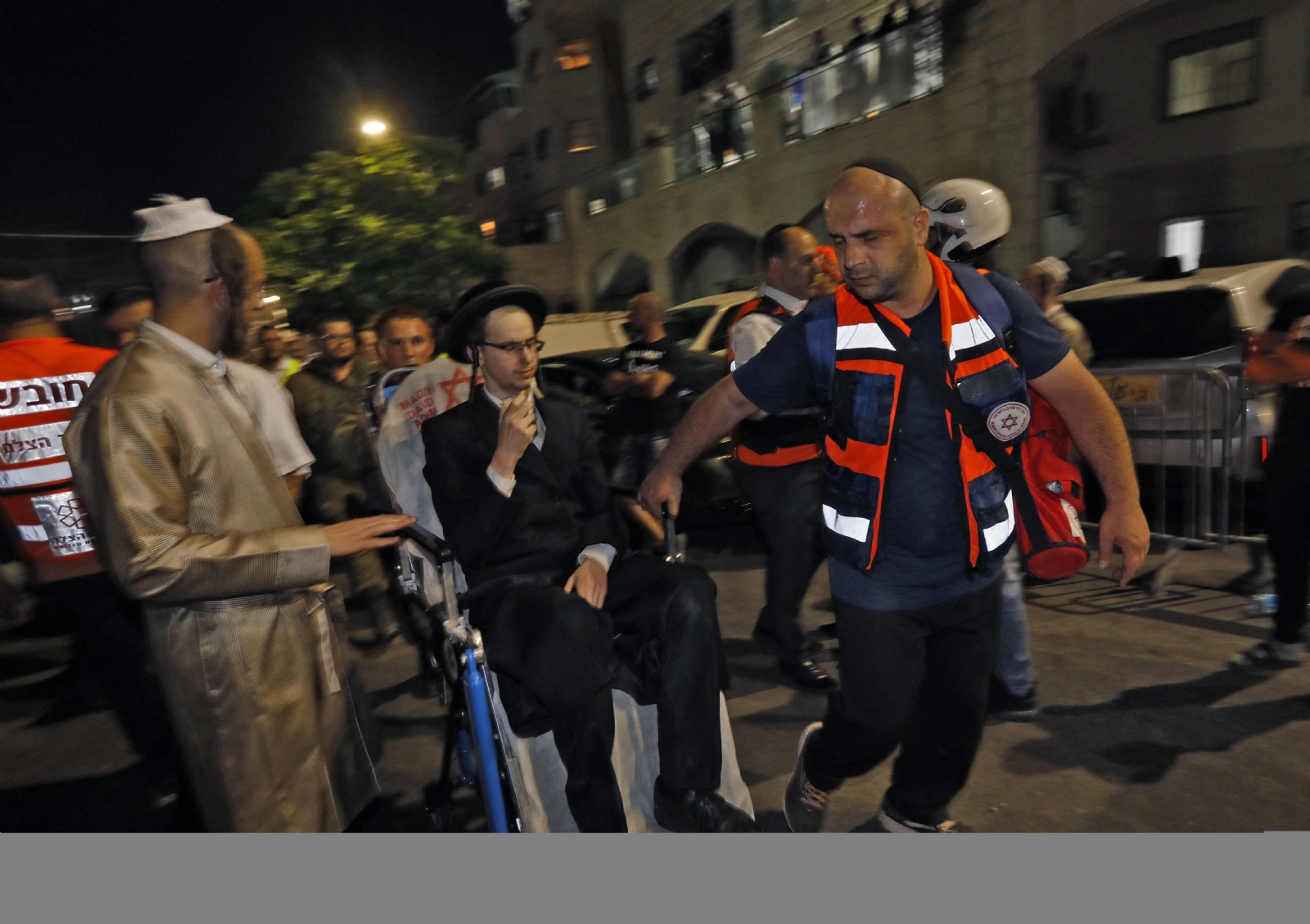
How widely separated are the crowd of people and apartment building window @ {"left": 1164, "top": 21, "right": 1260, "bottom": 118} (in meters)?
12.2

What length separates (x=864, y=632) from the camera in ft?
7.77

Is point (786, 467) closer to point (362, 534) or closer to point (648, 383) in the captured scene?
point (648, 383)

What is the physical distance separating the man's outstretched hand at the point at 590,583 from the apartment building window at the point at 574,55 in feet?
21.5

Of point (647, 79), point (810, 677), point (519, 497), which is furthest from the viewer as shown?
point (647, 79)

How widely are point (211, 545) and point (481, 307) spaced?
1.42m

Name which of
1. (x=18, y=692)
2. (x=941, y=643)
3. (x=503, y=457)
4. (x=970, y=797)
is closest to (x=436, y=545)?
(x=503, y=457)

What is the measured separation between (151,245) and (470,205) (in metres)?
10.6

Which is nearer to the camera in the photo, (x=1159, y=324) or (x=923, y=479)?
(x=923, y=479)

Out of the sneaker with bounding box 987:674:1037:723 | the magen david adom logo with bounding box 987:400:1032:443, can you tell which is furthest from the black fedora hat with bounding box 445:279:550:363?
the sneaker with bounding box 987:674:1037:723

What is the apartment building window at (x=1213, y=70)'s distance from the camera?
13.0 meters

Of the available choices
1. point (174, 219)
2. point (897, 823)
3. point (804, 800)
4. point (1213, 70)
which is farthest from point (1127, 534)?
point (1213, 70)

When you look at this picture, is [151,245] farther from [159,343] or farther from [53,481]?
[53,481]

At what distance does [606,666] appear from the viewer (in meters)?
2.61

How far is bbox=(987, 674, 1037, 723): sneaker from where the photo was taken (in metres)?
3.51
